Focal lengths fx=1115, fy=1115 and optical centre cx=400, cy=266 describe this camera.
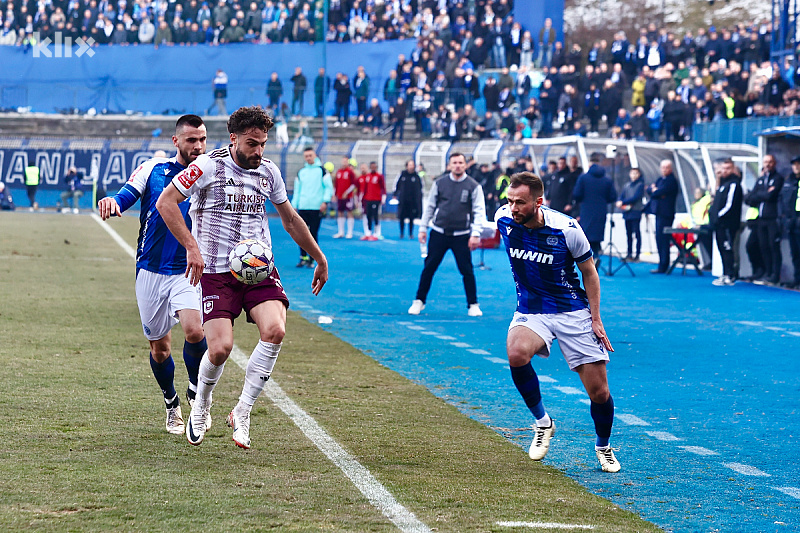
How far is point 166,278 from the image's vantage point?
650 cm

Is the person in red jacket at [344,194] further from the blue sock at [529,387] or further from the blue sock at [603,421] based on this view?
the blue sock at [603,421]

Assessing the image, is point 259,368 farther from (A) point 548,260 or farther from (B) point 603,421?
(B) point 603,421

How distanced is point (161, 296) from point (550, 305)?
2.25 metres

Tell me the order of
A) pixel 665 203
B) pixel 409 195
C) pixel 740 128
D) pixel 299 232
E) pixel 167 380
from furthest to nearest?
1. pixel 409 195
2. pixel 740 128
3. pixel 665 203
4. pixel 167 380
5. pixel 299 232

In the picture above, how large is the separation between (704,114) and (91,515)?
27.0 meters

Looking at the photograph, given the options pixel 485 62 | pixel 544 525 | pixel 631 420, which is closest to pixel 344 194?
pixel 485 62

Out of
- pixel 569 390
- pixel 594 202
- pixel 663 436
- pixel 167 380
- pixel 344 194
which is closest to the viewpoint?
pixel 167 380

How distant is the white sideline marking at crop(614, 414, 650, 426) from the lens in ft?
24.0

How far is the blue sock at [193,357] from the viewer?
6453 millimetres

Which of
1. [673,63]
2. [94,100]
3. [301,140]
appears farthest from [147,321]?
[94,100]

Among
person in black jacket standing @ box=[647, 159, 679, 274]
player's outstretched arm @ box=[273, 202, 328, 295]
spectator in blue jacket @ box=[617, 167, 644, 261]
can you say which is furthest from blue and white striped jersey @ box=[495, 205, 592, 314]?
spectator in blue jacket @ box=[617, 167, 644, 261]

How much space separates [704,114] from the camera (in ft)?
96.7

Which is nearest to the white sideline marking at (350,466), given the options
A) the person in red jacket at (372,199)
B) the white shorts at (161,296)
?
the white shorts at (161,296)

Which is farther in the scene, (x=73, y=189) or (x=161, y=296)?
(x=73, y=189)
